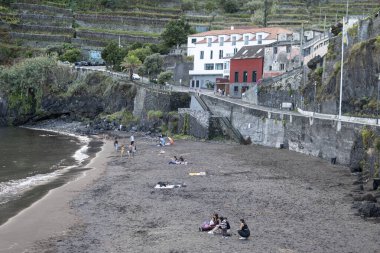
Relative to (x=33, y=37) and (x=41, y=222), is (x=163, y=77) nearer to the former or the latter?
(x=33, y=37)

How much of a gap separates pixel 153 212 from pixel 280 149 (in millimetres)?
24611

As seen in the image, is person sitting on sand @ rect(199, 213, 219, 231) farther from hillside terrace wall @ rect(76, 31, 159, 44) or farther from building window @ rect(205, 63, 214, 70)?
hillside terrace wall @ rect(76, 31, 159, 44)

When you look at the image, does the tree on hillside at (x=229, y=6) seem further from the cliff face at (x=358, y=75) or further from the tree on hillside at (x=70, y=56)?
the cliff face at (x=358, y=75)

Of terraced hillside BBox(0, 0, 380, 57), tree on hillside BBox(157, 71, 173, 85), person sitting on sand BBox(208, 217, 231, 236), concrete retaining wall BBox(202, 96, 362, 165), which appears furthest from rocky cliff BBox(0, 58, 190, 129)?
person sitting on sand BBox(208, 217, 231, 236)

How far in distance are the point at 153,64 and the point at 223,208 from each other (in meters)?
55.0

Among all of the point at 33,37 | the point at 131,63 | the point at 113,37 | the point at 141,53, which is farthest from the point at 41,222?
the point at 113,37

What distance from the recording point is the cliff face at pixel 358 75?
42.8 meters

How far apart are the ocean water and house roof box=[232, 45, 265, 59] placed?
75.6 ft

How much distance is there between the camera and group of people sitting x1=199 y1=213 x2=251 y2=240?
21234mm

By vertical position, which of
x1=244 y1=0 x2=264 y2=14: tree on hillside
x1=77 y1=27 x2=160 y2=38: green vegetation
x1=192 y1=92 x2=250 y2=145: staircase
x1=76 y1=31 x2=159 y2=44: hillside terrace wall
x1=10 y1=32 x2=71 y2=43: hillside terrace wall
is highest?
x1=244 y1=0 x2=264 y2=14: tree on hillside

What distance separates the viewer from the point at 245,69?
71375mm

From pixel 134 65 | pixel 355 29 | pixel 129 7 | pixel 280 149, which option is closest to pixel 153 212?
pixel 280 149

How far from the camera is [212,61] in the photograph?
81875 millimetres

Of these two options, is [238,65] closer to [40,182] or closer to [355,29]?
[355,29]
